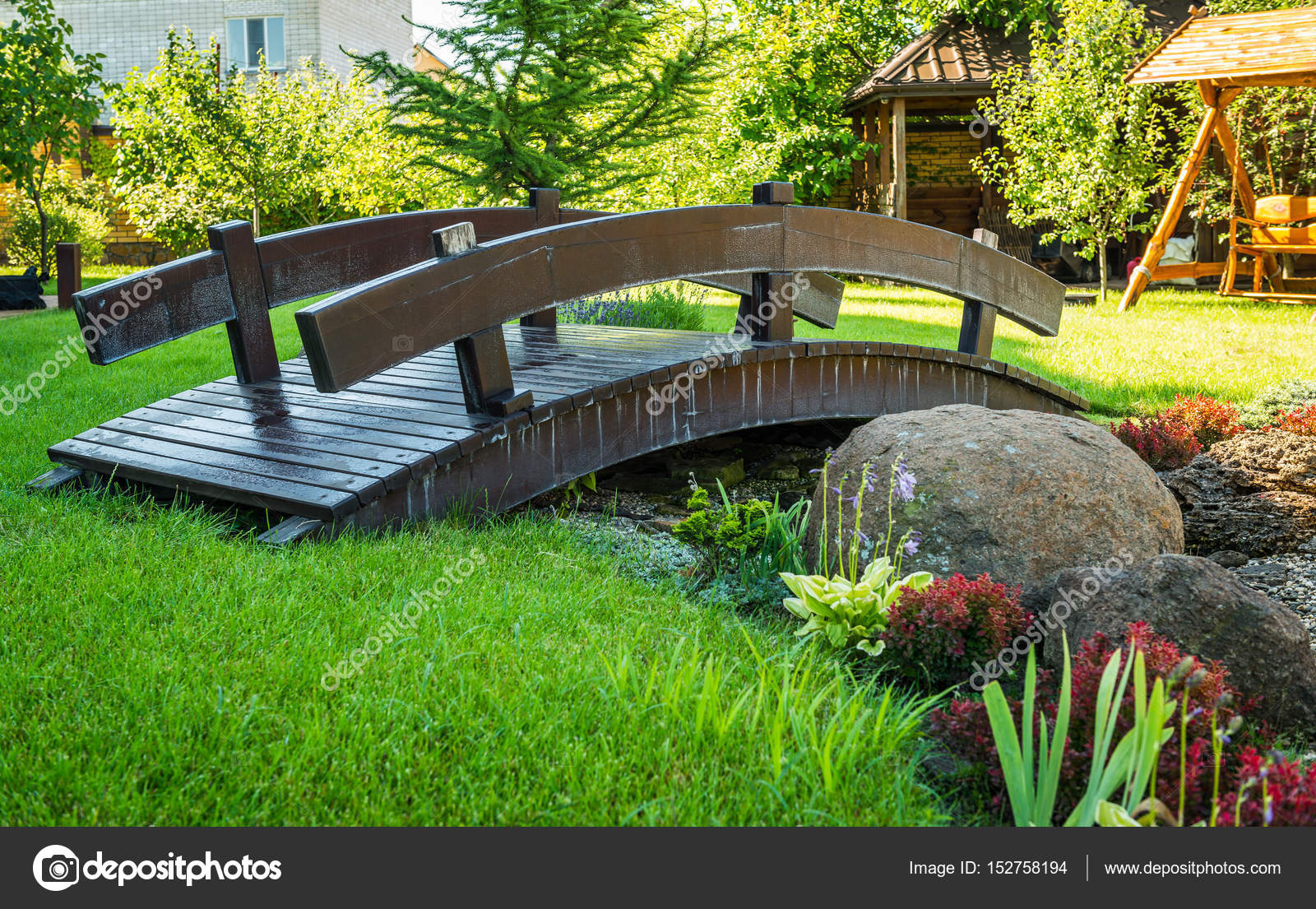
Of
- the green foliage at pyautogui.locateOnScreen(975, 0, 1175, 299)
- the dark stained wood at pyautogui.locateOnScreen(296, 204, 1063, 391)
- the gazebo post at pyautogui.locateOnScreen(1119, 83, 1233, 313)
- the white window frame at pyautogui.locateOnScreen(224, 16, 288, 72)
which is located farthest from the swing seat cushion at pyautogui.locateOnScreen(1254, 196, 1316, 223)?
the white window frame at pyautogui.locateOnScreen(224, 16, 288, 72)

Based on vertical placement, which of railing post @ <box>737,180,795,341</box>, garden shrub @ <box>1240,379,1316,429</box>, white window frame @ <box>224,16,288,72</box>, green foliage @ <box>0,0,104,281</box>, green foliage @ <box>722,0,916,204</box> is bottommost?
garden shrub @ <box>1240,379,1316,429</box>

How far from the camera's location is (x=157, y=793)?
203cm

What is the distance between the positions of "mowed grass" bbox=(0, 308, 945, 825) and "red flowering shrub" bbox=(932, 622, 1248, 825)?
0.45 feet

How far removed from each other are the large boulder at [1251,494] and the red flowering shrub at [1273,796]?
2722mm

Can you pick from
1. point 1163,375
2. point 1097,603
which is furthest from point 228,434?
point 1163,375

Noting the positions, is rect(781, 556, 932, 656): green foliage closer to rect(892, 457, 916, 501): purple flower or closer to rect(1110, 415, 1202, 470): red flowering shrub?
rect(892, 457, 916, 501): purple flower

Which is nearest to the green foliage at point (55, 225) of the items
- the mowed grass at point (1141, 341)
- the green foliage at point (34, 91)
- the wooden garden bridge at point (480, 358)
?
the green foliage at point (34, 91)

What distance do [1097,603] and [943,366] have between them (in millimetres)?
3401

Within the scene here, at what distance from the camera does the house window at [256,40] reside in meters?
23.4

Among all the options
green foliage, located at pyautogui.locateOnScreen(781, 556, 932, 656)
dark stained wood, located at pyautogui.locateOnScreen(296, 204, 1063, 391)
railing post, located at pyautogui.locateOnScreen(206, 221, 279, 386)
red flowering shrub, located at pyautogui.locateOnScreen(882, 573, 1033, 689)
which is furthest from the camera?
railing post, located at pyautogui.locateOnScreen(206, 221, 279, 386)
